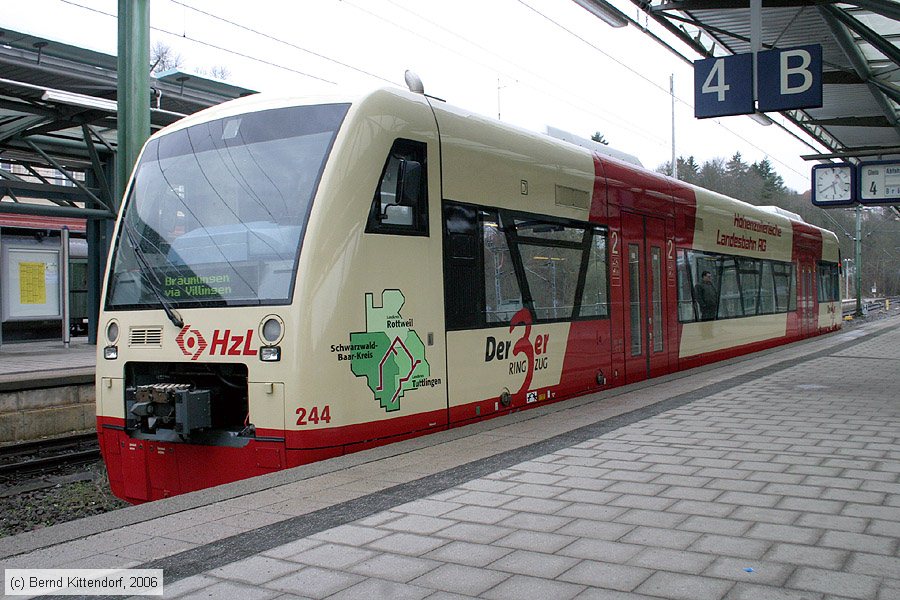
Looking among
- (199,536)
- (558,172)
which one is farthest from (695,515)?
(558,172)

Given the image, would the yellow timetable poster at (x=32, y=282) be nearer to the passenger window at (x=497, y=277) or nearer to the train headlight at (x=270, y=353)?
the passenger window at (x=497, y=277)

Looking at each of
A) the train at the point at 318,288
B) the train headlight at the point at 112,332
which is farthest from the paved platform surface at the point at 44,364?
the train at the point at 318,288

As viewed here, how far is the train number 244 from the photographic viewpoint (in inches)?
219

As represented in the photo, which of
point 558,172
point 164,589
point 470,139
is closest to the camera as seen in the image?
point 164,589

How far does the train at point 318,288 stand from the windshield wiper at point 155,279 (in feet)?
0.05

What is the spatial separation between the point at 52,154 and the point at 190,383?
42.8 feet

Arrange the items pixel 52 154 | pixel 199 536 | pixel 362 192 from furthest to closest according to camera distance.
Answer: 1. pixel 52 154
2. pixel 362 192
3. pixel 199 536

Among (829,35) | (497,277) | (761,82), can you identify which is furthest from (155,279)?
(829,35)

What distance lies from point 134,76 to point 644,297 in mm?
7164

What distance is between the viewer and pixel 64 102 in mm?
11789

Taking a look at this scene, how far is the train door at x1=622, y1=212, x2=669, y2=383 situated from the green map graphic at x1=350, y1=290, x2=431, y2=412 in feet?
15.4

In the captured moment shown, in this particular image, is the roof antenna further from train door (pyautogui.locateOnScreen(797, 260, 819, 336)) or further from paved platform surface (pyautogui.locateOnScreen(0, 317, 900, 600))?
train door (pyautogui.locateOnScreen(797, 260, 819, 336))

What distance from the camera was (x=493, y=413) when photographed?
7.59m

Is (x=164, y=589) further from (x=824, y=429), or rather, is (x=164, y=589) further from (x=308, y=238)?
(x=824, y=429)
